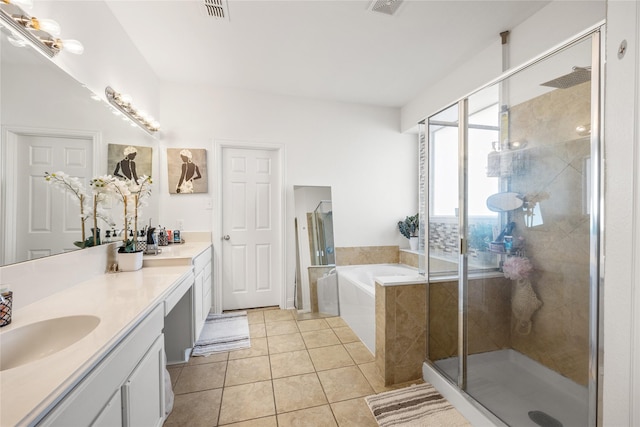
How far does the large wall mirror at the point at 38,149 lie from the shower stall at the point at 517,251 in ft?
7.42

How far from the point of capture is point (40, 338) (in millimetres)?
939

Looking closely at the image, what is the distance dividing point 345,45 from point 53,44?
76.6 inches

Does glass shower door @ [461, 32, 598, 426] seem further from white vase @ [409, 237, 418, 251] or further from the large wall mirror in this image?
the large wall mirror

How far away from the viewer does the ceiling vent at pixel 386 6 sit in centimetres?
174

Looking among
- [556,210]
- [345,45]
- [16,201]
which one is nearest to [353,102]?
[345,45]

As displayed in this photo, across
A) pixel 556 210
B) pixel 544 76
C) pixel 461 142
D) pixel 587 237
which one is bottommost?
pixel 587 237

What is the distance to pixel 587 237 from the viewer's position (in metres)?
1.19

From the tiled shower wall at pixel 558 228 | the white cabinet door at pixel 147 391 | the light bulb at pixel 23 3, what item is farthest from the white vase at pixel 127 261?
the tiled shower wall at pixel 558 228

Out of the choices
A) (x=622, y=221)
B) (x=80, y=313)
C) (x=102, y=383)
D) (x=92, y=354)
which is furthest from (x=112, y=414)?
(x=622, y=221)

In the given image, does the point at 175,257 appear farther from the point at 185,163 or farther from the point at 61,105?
the point at 185,163

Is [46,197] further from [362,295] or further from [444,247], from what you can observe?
[444,247]

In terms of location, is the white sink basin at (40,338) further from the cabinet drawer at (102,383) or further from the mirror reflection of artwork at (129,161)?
the mirror reflection of artwork at (129,161)

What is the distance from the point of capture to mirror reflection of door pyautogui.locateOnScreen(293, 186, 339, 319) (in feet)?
9.91

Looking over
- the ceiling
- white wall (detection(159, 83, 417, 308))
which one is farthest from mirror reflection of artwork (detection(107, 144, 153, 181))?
the ceiling
